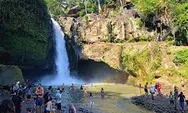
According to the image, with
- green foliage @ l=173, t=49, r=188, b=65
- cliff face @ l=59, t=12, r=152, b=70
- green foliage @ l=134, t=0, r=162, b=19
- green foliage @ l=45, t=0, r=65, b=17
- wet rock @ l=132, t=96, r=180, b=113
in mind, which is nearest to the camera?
wet rock @ l=132, t=96, r=180, b=113

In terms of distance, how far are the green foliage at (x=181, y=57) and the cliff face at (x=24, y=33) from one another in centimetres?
2041

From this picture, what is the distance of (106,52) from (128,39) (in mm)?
6177

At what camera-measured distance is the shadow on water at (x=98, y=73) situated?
203 ft

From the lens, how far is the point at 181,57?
172 ft

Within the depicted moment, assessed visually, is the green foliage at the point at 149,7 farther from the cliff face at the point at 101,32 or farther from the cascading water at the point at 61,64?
the cascading water at the point at 61,64

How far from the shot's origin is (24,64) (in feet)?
174

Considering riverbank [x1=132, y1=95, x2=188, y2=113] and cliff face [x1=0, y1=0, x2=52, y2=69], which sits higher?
cliff face [x1=0, y1=0, x2=52, y2=69]

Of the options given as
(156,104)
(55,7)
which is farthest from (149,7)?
(55,7)

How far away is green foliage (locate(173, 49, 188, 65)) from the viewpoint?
52000mm

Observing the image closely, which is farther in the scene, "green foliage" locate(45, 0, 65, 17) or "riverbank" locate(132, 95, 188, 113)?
"green foliage" locate(45, 0, 65, 17)

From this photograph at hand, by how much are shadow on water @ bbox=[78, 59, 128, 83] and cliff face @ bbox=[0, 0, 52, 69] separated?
35.2 ft

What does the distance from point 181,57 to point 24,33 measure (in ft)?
78.0

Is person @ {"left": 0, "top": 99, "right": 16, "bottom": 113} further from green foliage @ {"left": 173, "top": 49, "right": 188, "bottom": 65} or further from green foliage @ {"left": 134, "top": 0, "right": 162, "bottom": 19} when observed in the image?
green foliage @ {"left": 134, "top": 0, "right": 162, "bottom": 19}

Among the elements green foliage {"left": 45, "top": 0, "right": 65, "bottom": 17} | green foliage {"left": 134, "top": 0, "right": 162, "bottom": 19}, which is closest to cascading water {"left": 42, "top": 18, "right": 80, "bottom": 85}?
green foliage {"left": 134, "top": 0, "right": 162, "bottom": 19}
